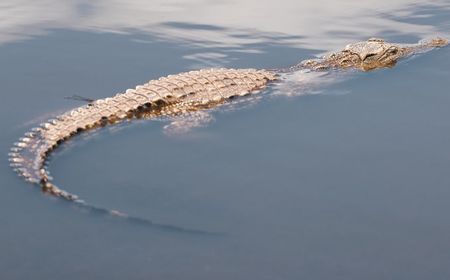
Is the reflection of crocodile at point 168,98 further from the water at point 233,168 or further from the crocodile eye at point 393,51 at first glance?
the water at point 233,168

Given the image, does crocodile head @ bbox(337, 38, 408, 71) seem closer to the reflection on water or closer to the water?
the water

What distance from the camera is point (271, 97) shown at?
27.0 ft

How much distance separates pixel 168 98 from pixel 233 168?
65.6 inches

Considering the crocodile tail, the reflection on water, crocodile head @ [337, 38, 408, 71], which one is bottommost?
the crocodile tail

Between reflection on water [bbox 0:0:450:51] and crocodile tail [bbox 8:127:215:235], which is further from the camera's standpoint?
reflection on water [bbox 0:0:450:51]

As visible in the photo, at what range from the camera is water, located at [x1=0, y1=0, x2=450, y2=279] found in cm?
500

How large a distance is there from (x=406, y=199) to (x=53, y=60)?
5.19 metres

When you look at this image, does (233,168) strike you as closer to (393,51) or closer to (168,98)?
(168,98)

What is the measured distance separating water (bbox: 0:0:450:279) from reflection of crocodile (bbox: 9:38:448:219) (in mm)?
150

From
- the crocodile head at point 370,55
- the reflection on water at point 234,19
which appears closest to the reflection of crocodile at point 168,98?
the crocodile head at point 370,55

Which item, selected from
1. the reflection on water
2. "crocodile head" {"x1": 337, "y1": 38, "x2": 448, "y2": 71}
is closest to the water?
the reflection on water

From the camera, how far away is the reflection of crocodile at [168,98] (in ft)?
20.5

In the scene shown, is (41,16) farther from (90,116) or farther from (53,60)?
(90,116)

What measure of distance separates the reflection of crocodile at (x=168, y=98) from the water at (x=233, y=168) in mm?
150
